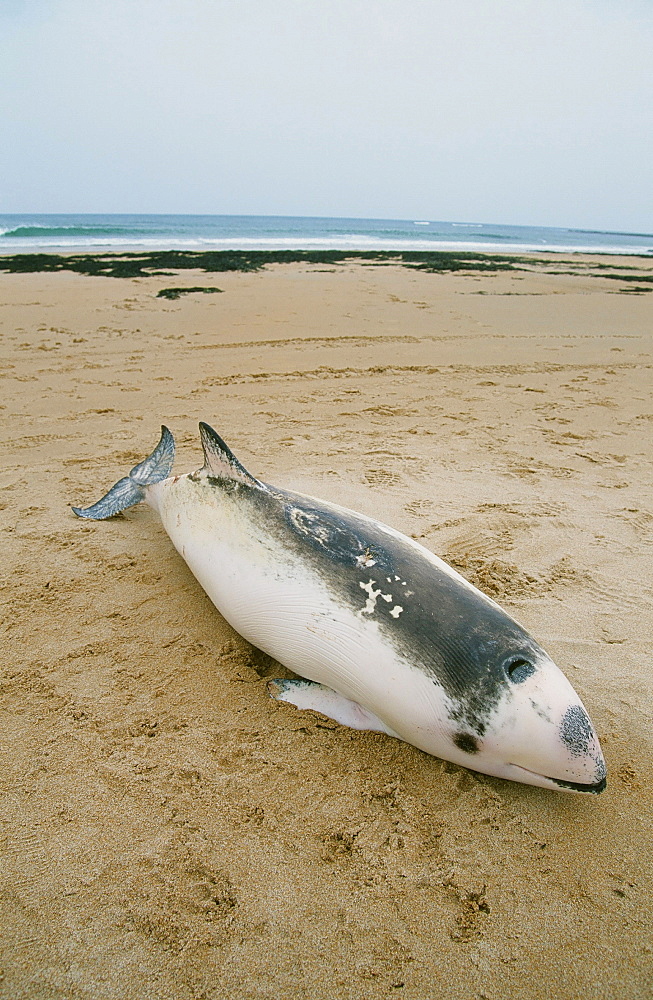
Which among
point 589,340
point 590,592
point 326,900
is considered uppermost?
point 589,340

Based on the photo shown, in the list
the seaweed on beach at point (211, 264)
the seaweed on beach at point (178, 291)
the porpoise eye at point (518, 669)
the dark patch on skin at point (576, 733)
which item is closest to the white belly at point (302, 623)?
the porpoise eye at point (518, 669)

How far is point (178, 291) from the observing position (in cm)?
1259

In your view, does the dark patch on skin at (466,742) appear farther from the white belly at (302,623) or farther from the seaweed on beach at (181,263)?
the seaweed on beach at (181,263)

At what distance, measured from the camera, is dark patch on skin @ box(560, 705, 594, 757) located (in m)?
2.03

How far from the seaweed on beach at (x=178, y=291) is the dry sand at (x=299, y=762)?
6.87 metres

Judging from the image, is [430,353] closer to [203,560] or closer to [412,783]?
[203,560]

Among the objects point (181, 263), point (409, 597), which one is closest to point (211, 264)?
point (181, 263)

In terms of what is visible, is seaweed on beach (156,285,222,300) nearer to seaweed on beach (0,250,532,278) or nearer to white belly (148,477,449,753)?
seaweed on beach (0,250,532,278)

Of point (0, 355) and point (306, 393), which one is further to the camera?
point (0, 355)

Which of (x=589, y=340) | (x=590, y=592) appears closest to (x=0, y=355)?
(x=590, y=592)

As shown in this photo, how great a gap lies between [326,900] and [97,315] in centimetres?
1030

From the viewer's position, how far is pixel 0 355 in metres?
7.64

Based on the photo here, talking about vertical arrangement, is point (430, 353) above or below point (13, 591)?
above

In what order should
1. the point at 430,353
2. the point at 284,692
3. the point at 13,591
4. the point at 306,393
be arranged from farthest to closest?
the point at 430,353 → the point at 306,393 → the point at 13,591 → the point at 284,692
